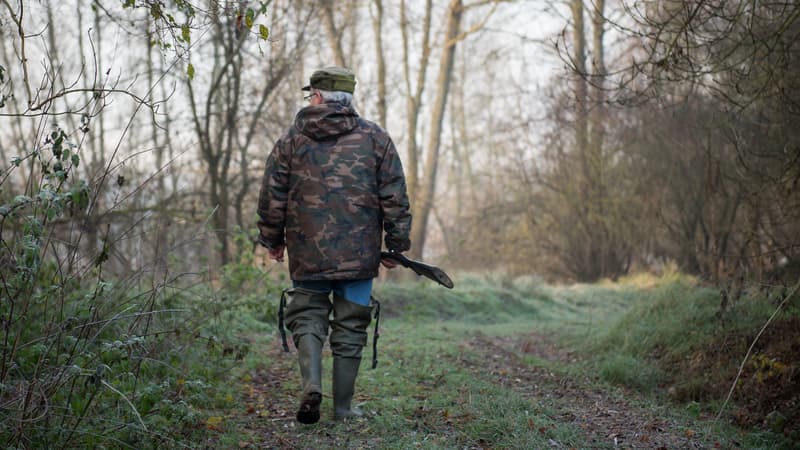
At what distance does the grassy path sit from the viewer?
3.95 meters

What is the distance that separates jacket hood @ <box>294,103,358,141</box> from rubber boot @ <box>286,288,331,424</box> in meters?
0.96

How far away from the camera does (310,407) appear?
4.01 m

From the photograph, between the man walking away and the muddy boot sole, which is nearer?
the muddy boot sole

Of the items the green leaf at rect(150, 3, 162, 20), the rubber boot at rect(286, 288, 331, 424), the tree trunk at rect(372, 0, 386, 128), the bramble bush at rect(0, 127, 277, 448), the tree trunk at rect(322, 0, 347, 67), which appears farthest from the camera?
the tree trunk at rect(372, 0, 386, 128)

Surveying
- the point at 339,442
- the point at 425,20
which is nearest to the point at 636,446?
the point at 339,442

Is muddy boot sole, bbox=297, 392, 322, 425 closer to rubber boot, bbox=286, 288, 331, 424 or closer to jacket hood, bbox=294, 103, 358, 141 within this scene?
rubber boot, bbox=286, 288, 331, 424

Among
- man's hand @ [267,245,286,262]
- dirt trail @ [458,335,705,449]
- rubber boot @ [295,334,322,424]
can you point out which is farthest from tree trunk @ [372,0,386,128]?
rubber boot @ [295,334,322,424]

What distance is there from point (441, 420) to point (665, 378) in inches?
94.5

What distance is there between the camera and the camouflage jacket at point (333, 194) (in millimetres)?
4203

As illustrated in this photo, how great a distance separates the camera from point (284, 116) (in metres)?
12.0

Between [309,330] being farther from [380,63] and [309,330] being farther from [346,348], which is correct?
[380,63]

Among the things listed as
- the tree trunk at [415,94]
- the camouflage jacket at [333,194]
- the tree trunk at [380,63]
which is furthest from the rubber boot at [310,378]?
the tree trunk at [415,94]

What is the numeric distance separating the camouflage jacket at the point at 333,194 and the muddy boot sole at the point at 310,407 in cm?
69

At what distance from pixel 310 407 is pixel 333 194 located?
124 cm
